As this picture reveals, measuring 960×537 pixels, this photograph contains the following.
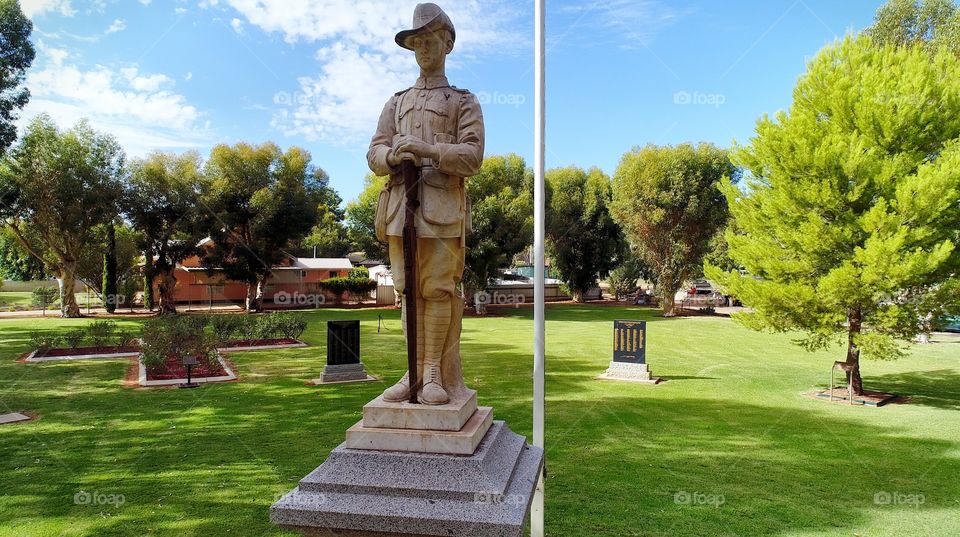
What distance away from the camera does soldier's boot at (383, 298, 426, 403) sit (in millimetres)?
4047

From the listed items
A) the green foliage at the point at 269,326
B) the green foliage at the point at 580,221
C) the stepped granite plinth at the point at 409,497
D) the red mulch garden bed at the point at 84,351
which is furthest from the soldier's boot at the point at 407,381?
the green foliage at the point at 580,221

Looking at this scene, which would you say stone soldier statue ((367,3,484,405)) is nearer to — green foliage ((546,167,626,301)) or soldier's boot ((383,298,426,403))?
soldier's boot ((383,298,426,403))

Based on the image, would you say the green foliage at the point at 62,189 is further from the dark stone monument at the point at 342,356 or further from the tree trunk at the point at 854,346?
the tree trunk at the point at 854,346

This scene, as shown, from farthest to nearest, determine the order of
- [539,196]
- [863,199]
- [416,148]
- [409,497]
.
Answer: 1. [863,199]
2. [539,196]
3. [416,148]
4. [409,497]

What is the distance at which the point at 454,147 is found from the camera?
383 cm

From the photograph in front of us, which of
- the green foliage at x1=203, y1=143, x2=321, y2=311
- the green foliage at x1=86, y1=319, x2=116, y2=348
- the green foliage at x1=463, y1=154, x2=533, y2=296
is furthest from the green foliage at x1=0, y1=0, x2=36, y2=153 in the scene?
the green foliage at x1=463, y1=154, x2=533, y2=296

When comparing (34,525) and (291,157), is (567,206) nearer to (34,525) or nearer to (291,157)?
(291,157)

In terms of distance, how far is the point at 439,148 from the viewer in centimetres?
380

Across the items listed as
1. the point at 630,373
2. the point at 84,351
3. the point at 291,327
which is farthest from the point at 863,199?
the point at 84,351

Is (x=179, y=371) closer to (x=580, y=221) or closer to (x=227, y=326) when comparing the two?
(x=227, y=326)

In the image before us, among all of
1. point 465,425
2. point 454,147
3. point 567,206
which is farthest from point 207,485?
point 567,206

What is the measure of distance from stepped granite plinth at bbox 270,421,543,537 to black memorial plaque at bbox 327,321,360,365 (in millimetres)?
9300

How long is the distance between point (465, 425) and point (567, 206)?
1391 inches

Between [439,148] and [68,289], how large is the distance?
105 ft
